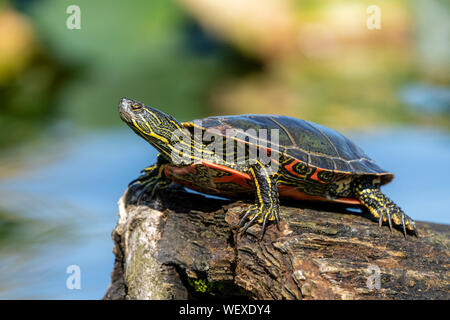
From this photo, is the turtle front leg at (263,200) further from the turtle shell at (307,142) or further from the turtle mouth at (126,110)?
the turtle mouth at (126,110)

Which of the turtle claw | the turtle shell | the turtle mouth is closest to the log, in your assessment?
the turtle claw

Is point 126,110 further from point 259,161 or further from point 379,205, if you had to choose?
point 379,205

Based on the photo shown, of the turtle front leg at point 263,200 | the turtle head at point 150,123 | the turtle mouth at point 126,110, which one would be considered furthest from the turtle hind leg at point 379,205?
the turtle mouth at point 126,110

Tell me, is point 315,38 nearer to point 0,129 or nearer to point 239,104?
point 239,104

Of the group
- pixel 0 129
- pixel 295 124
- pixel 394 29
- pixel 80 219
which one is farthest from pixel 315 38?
pixel 295 124

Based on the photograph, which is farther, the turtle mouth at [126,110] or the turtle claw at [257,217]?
the turtle mouth at [126,110]

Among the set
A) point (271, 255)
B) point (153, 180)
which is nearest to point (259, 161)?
point (271, 255)

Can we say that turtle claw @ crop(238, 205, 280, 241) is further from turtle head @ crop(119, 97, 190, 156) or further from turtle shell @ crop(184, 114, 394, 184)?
turtle head @ crop(119, 97, 190, 156)
